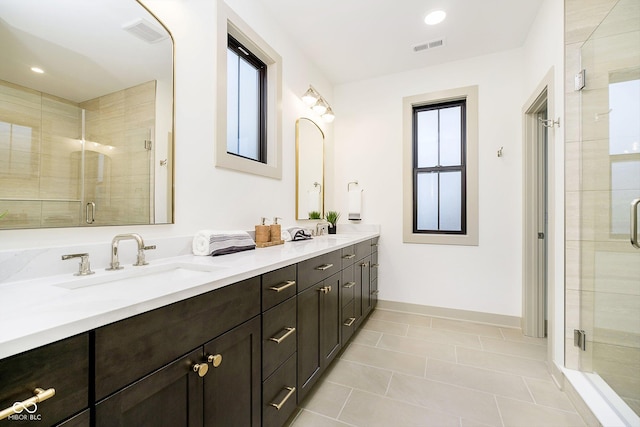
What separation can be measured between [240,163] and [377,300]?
228cm

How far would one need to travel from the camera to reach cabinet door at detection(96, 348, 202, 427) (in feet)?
2.11

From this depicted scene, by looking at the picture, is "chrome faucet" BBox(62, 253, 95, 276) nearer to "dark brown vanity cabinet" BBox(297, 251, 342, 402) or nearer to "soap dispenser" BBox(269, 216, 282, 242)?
"dark brown vanity cabinet" BBox(297, 251, 342, 402)

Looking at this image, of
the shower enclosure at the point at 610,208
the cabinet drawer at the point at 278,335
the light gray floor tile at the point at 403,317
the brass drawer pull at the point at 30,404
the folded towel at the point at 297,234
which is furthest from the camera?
the light gray floor tile at the point at 403,317

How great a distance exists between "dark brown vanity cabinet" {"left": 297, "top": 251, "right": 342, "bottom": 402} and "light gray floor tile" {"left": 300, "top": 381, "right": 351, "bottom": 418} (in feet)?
0.43

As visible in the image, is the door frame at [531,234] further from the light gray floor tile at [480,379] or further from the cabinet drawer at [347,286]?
the cabinet drawer at [347,286]

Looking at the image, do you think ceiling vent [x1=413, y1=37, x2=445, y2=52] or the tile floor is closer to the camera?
the tile floor

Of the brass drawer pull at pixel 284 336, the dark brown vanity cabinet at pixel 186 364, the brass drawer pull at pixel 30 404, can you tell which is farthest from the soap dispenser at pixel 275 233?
the brass drawer pull at pixel 30 404

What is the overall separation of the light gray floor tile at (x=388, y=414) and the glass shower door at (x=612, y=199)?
93 centimetres

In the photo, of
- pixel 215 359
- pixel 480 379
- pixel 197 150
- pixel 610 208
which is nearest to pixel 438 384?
pixel 480 379

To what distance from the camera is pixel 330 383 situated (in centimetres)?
183

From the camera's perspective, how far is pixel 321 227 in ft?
9.89

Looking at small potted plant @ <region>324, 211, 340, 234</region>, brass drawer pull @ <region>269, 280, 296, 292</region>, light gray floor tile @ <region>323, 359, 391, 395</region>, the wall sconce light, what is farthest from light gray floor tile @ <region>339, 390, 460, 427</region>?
the wall sconce light

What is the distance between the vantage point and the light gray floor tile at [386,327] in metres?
2.62

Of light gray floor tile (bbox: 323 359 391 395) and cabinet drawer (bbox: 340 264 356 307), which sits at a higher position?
cabinet drawer (bbox: 340 264 356 307)
